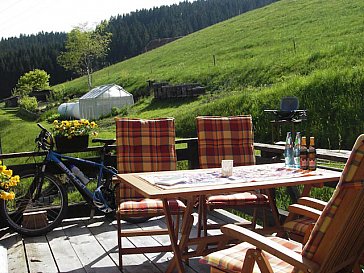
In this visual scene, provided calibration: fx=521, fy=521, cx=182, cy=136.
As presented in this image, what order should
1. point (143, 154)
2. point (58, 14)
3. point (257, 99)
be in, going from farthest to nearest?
point (58, 14)
point (257, 99)
point (143, 154)

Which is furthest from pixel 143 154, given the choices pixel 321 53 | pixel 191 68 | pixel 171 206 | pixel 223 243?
pixel 191 68

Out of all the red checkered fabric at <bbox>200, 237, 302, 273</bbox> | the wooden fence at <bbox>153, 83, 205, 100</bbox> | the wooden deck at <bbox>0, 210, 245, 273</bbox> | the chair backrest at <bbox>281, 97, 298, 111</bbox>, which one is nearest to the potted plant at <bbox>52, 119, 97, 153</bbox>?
the wooden deck at <bbox>0, 210, 245, 273</bbox>

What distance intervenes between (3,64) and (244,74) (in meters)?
45.8

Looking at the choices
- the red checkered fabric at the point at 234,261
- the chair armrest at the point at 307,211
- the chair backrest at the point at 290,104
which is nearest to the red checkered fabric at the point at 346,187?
the red checkered fabric at the point at 234,261

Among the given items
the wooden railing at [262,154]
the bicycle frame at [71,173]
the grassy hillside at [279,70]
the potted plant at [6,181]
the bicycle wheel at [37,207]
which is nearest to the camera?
the potted plant at [6,181]

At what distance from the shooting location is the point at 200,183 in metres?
3.07

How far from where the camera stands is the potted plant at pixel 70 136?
16.4 feet

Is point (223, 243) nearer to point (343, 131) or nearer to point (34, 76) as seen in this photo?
point (343, 131)

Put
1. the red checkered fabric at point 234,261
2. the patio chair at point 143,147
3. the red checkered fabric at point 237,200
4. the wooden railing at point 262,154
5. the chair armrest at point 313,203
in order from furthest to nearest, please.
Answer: the patio chair at point 143,147 < the red checkered fabric at point 237,200 < the wooden railing at point 262,154 < the chair armrest at point 313,203 < the red checkered fabric at point 234,261

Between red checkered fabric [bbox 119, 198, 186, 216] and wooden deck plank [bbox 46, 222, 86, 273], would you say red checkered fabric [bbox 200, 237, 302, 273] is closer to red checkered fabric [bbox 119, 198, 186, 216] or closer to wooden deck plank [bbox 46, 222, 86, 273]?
red checkered fabric [bbox 119, 198, 186, 216]

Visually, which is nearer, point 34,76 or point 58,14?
point 58,14

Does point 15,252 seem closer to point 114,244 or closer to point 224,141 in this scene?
point 114,244

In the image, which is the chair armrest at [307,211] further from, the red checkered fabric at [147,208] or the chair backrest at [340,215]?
the red checkered fabric at [147,208]

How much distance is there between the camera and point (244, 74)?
1955 cm
